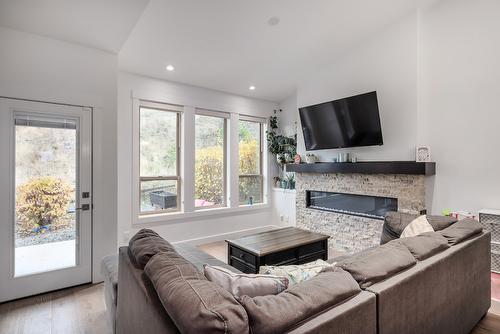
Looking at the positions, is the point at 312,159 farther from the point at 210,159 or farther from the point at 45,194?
the point at 45,194

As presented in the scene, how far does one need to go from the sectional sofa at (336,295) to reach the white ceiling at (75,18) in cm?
215

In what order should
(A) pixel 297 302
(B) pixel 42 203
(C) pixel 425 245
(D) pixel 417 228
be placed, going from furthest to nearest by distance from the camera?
(B) pixel 42 203 < (D) pixel 417 228 < (C) pixel 425 245 < (A) pixel 297 302

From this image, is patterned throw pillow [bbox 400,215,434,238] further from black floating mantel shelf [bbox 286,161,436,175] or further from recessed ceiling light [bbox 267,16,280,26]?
recessed ceiling light [bbox 267,16,280,26]

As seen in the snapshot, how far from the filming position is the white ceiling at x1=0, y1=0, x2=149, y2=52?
246 centimetres

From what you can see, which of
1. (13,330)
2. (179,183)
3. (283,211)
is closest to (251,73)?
(179,183)

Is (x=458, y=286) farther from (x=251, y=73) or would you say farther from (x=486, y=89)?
(x=251, y=73)

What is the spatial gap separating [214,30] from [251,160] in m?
2.76

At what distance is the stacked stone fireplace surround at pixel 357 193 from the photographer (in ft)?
12.0

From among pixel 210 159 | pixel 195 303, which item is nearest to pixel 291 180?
pixel 210 159

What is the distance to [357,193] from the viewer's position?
4215mm

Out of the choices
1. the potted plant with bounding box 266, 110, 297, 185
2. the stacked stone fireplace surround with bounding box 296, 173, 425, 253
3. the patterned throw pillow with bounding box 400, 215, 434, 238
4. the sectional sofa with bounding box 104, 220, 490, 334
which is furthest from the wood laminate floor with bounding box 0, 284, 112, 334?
the potted plant with bounding box 266, 110, 297, 185

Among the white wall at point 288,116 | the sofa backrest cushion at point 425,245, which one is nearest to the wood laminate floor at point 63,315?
the sofa backrest cushion at point 425,245

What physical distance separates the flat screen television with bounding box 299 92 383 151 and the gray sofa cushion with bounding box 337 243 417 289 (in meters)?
2.66

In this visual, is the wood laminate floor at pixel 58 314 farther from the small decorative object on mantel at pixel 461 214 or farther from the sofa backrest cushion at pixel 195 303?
the small decorative object on mantel at pixel 461 214
